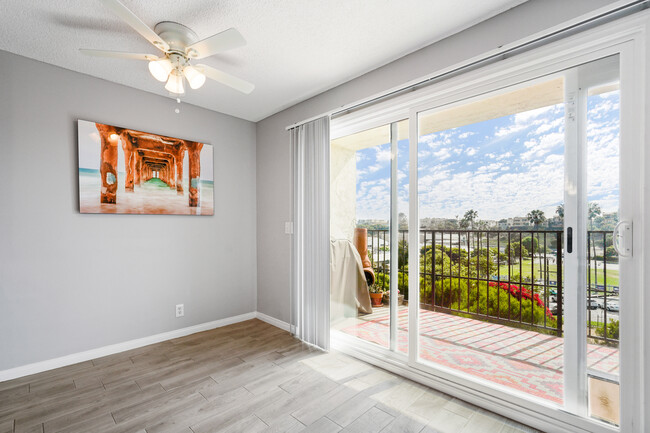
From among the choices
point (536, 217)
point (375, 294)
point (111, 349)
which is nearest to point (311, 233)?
point (375, 294)

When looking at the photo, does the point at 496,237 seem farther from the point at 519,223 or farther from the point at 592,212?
the point at 592,212

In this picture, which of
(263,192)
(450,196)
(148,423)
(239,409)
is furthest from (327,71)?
(148,423)

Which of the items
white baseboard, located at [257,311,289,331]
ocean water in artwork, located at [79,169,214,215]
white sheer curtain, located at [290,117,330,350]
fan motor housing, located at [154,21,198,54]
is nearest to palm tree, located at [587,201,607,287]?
white sheer curtain, located at [290,117,330,350]

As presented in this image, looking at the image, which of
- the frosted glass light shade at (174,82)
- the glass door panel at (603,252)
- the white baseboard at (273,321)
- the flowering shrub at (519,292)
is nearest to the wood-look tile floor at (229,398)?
the glass door panel at (603,252)

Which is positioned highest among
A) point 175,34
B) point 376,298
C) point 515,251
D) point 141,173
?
point 175,34

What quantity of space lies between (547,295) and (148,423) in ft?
8.51

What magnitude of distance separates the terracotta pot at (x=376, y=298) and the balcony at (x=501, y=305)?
0.05 metres

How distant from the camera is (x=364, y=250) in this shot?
2863 millimetres

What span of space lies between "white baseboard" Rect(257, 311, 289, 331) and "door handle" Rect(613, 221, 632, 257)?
9.62 ft

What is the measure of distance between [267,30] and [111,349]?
3.07m

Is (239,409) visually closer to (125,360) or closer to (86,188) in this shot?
(125,360)

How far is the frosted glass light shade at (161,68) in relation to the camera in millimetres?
1940

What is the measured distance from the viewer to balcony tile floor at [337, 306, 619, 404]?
177cm

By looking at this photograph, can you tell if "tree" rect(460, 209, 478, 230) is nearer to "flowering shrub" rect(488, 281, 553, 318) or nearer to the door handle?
"flowering shrub" rect(488, 281, 553, 318)
